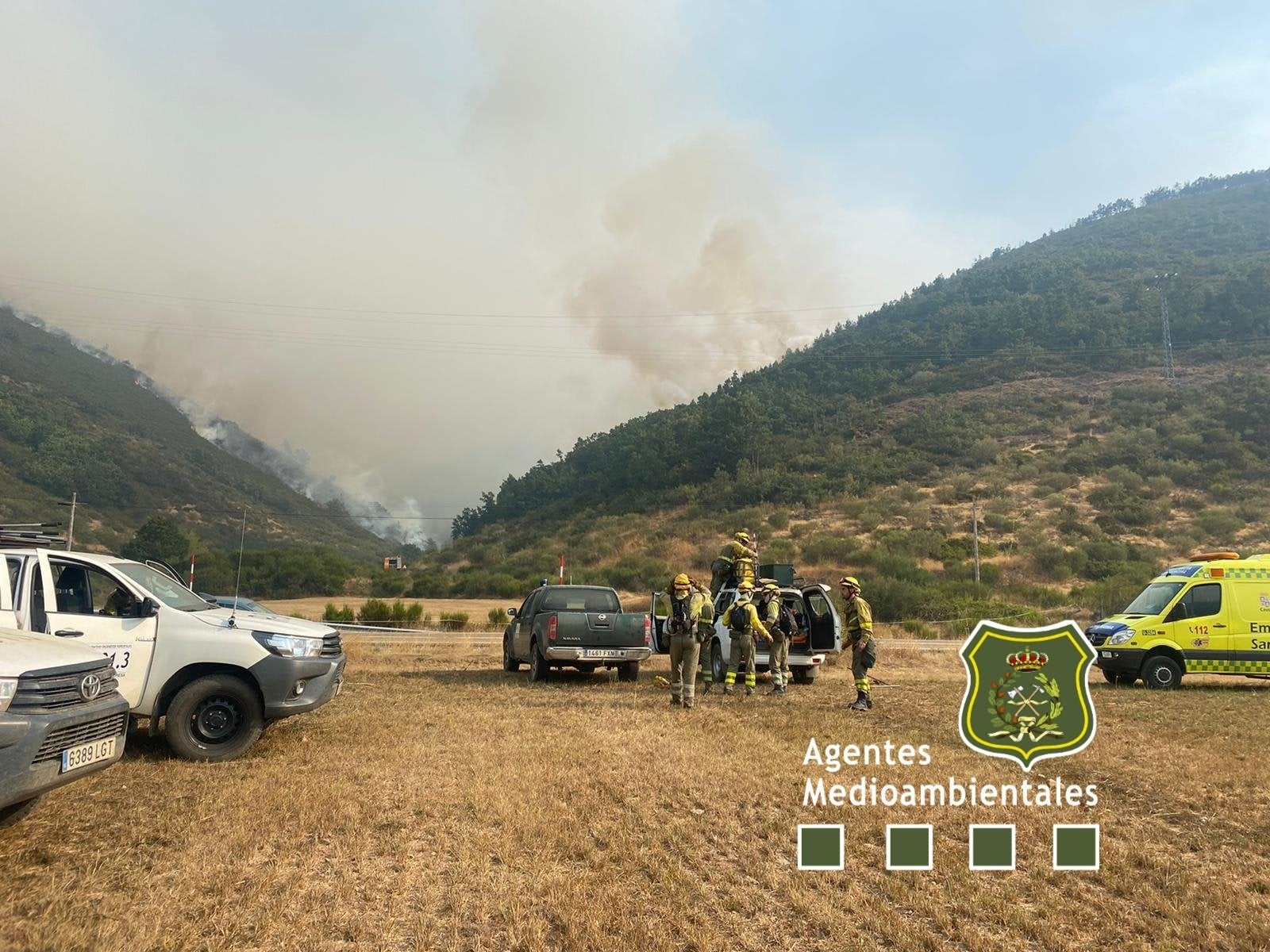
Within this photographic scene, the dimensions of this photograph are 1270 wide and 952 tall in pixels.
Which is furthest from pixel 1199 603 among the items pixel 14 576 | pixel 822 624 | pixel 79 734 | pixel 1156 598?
pixel 14 576

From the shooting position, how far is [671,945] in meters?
3.78

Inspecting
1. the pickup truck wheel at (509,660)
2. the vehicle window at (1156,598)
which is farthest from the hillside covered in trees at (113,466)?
the vehicle window at (1156,598)

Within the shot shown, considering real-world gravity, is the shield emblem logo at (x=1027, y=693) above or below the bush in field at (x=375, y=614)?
above

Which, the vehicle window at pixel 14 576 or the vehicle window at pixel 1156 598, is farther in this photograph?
the vehicle window at pixel 1156 598

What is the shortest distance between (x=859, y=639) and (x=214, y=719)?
25.6ft

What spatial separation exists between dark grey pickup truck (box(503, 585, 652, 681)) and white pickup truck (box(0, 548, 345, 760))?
18.6 feet

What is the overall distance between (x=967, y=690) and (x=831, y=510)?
2007 inches

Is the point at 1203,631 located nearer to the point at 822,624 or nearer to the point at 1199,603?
the point at 1199,603

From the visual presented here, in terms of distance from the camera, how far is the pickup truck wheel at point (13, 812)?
5285mm

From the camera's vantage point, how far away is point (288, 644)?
7.95m

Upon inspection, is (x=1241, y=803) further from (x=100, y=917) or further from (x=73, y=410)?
(x=73, y=410)

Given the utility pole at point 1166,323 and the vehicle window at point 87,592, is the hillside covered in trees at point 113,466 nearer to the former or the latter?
the vehicle window at point 87,592

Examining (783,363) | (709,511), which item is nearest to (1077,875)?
(709,511)

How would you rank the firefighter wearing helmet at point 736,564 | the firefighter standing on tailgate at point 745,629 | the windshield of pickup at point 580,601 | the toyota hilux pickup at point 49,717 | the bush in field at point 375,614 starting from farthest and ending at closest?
1. the bush in field at point 375,614
2. the windshield of pickup at point 580,601
3. the firefighter wearing helmet at point 736,564
4. the firefighter standing on tailgate at point 745,629
5. the toyota hilux pickup at point 49,717
